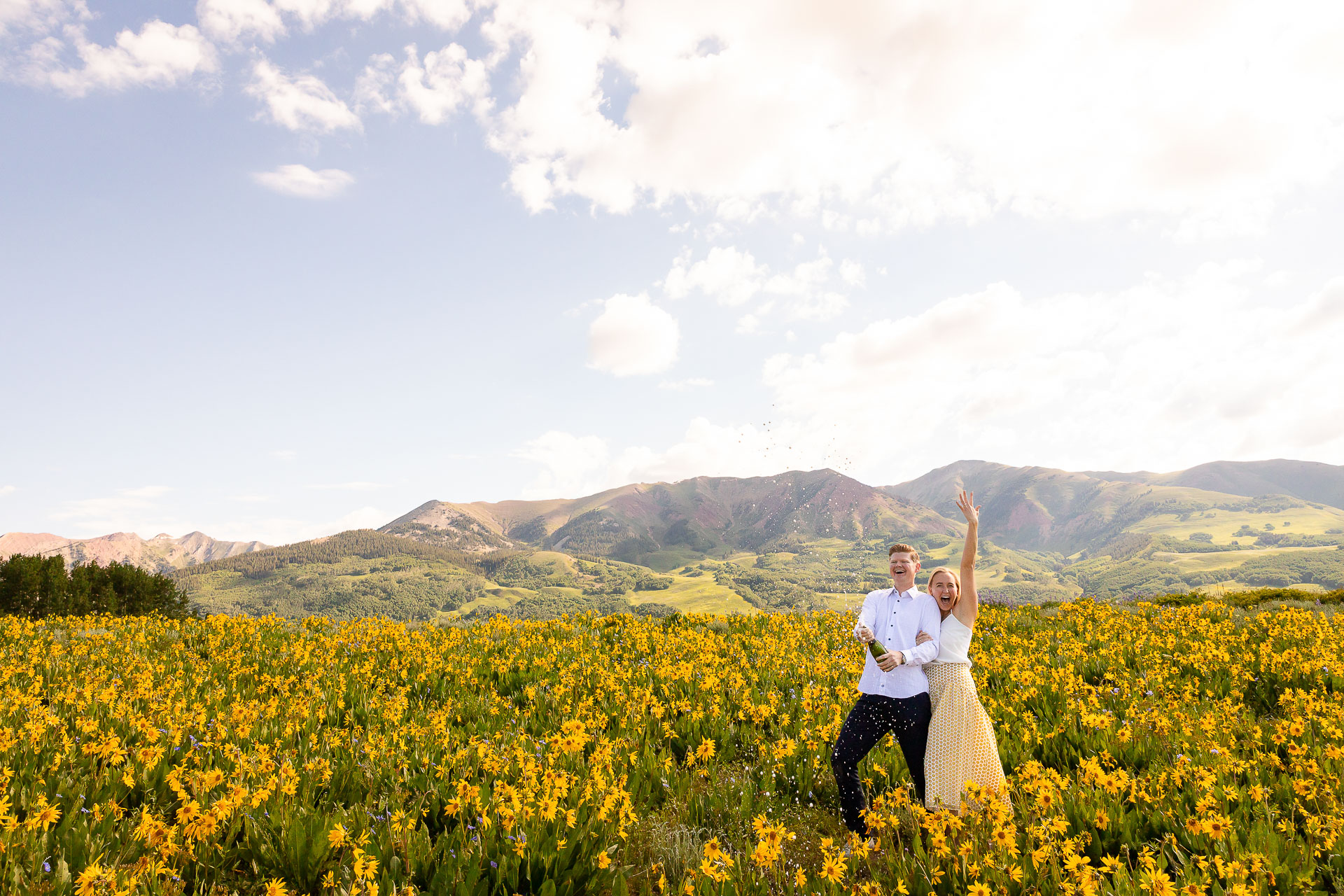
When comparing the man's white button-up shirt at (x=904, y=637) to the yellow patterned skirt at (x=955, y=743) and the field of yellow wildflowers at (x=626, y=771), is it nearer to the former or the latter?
the yellow patterned skirt at (x=955, y=743)

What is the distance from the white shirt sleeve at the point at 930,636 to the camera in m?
5.54

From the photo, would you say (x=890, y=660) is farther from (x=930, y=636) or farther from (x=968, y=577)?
(x=968, y=577)

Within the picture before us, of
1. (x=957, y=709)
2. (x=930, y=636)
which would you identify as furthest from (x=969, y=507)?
(x=957, y=709)

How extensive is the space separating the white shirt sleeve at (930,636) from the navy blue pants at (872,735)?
424 mm

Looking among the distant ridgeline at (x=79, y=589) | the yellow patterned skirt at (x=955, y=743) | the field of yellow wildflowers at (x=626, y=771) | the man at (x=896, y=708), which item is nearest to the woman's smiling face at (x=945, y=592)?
the man at (x=896, y=708)

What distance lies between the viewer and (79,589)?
40219mm

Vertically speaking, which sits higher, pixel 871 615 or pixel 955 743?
pixel 871 615

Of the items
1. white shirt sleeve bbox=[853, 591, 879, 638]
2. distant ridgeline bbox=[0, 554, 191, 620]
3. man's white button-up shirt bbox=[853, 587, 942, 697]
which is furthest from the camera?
distant ridgeline bbox=[0, 554, 191, 620]

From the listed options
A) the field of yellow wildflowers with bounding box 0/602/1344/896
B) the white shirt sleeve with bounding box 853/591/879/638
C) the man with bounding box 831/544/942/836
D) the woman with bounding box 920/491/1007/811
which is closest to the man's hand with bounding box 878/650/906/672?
the man with bounding box 831/544/942/836

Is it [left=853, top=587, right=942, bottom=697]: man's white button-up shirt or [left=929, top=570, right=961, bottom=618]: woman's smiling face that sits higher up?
[left=929, top=570, right=961, bottom=618]: woman's smiling face

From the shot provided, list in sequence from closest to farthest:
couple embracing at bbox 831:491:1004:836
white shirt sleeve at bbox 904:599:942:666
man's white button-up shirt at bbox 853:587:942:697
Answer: couple embracing at bbox 831:491:1004:836, white shirt sleeve at bbox 904:599:942:666, man's white button-up shirt at bbox 853:587:942:697

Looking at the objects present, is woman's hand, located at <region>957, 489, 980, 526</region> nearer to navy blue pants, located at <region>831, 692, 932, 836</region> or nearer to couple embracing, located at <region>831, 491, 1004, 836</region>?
couple embracing, located at <region>831, 491, 1004, 836</region>

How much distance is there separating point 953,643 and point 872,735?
45.8 inches

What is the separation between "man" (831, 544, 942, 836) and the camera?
5.66m
